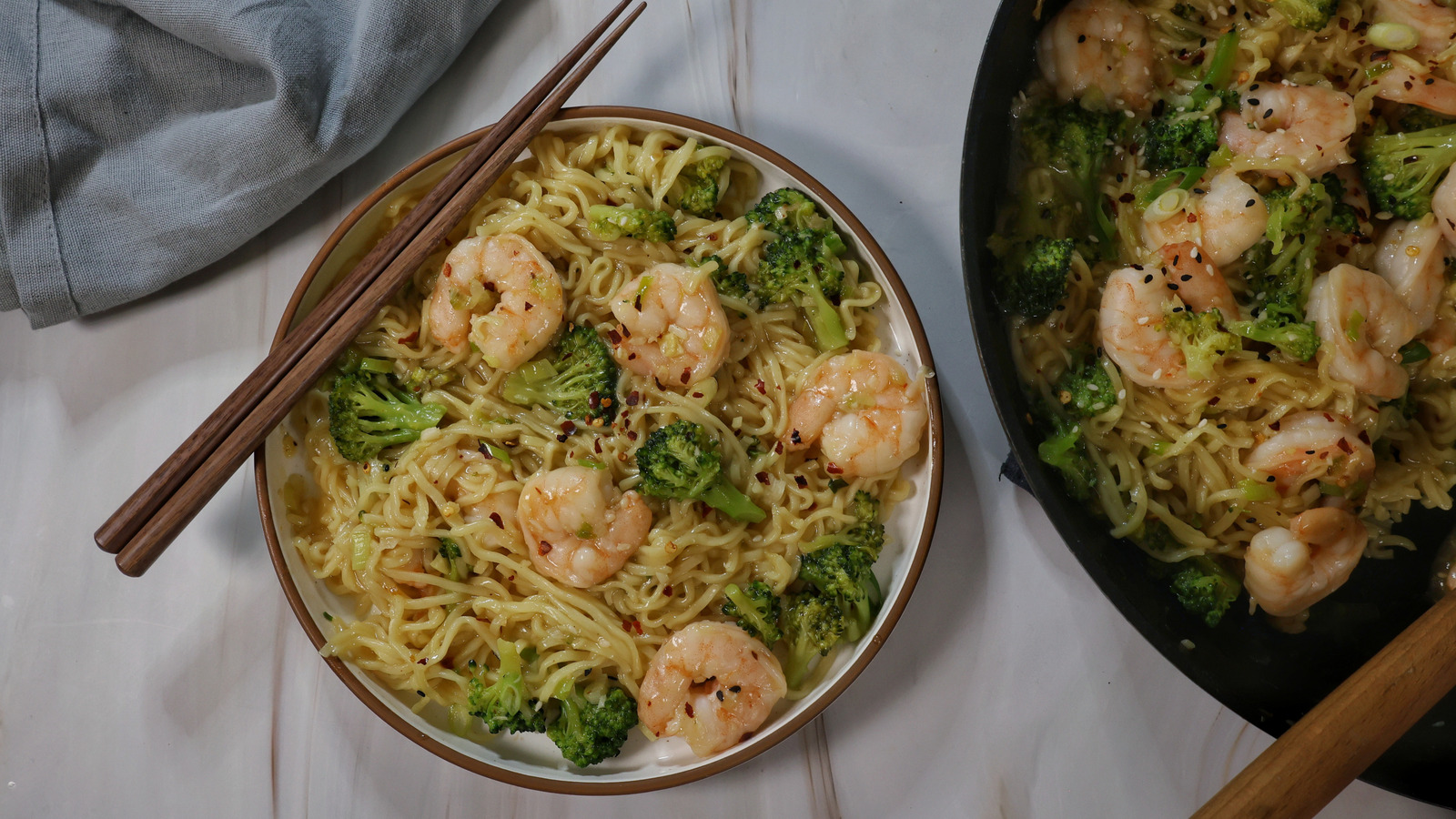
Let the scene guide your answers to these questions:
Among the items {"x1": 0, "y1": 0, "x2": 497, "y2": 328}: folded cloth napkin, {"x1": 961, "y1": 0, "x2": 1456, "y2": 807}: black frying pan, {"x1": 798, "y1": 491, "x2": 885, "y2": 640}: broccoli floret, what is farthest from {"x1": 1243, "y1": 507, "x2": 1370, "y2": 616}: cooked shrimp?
{"x1": 0, "y1": 0, "x2": 497, "y2": 328}: folded cloth napkin

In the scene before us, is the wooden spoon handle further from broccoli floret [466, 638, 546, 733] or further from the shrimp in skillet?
broccoli floret [466, 638, 546, 733]

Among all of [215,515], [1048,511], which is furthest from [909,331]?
[215,515]

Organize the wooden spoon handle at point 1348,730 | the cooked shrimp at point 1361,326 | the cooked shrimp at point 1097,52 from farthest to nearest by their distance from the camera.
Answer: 1. the cooked shrimp at point 1097,52
2. the cooked shrimp at point 1361,326
3. the wooden spoon handle at point 1348,730

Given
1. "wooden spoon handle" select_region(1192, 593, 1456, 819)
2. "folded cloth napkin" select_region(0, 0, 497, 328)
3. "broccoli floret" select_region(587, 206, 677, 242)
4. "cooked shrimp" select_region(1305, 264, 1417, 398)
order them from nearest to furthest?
"wooden spoon handle" select_region(1192, 593, 1456, 819), "cooked shrimp" select_region(1305, 264, 1417, 398), "broccoli floret" select_region(587, 206, 677, 242), "folded cloth napkin" select_region(0, 0, 497, 328)

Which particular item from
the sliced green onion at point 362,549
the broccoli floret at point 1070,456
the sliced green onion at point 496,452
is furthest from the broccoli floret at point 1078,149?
the sliced green onion at point 362,549

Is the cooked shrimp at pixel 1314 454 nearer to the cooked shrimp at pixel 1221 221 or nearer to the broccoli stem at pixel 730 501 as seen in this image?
the cooked shrimp at pixel 1221 221

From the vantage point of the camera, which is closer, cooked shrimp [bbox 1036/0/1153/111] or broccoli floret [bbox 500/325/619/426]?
cooked shrimp [bbox 1036/0/1153/111]
